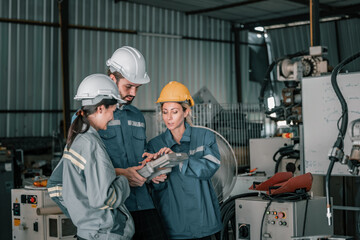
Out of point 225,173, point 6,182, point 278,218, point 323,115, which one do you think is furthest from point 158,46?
point 278,218

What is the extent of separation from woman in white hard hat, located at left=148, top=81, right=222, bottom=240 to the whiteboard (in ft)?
5.18

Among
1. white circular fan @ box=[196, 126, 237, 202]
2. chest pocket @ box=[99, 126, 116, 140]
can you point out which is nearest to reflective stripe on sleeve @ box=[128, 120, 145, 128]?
chest pocket @ box=[99, 126, 116, 140]

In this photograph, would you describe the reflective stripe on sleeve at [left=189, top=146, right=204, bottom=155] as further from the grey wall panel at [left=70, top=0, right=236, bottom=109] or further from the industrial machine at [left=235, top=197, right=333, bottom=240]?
the grey wall panel at [left=70, top=0, right=236, bottom=109]

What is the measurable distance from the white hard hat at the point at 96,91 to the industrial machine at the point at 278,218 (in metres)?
→ 1.41

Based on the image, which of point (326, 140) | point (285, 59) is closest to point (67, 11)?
point (285, 59)

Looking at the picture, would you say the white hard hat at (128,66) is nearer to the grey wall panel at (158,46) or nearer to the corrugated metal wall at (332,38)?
the grey wall panel at (158,46)

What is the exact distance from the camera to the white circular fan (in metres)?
3.70

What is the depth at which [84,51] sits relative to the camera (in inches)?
356

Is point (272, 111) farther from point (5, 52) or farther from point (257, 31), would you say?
point (257, 31)

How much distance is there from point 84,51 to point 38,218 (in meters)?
5.71

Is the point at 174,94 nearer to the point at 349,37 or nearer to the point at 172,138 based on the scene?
the point at 172,138

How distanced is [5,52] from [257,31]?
6.35 m

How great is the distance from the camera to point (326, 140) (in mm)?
4246

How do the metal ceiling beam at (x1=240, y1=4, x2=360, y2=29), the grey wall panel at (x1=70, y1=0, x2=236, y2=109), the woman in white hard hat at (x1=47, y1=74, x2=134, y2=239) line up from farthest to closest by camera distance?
1. the metal ceiling beam at (x1=240, y1=4, x2=360, y2=29)
2. the grey wall panel at (x1=70, y1=0, x2=236, y2=109)
3. the woman in white hard hat at (x1=47, y1=74, x2=134, y2=239)
